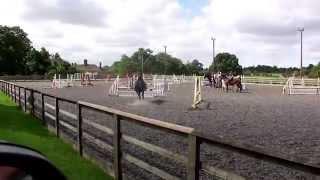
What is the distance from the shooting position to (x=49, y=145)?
40.5 ft

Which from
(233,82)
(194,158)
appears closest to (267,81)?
(233,82)

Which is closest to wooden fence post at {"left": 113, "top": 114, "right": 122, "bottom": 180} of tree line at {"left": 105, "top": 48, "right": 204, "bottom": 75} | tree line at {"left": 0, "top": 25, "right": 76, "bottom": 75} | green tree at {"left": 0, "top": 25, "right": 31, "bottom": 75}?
tree line at {"left": 0, "top": 25, "right": 76, "bottom": 75}

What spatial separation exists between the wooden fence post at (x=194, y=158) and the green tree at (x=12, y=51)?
12593 cm

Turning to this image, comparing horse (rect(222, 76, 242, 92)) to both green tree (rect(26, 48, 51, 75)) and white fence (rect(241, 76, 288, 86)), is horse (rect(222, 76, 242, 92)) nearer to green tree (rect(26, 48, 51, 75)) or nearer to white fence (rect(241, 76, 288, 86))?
white fence (rect(241, 76, 288, 86))

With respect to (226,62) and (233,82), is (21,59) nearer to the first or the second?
(226,62)

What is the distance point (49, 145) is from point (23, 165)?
988 centimetres

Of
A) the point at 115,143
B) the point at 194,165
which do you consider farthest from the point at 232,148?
the point at 115,143

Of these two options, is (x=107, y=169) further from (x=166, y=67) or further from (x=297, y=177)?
(x=166, y=67)

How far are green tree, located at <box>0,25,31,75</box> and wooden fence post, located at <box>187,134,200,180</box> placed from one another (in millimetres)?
125931

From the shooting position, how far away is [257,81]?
75.7 meters

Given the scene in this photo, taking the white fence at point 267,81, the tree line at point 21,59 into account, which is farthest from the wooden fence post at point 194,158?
the tree line at point 21,59

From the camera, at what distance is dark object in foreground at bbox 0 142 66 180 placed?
260 centimetres

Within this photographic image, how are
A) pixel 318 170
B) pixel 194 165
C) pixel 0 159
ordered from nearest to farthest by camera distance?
pixel 0 159
pixel 318 170
pixel 194 165

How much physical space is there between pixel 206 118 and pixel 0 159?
61.7 ft
